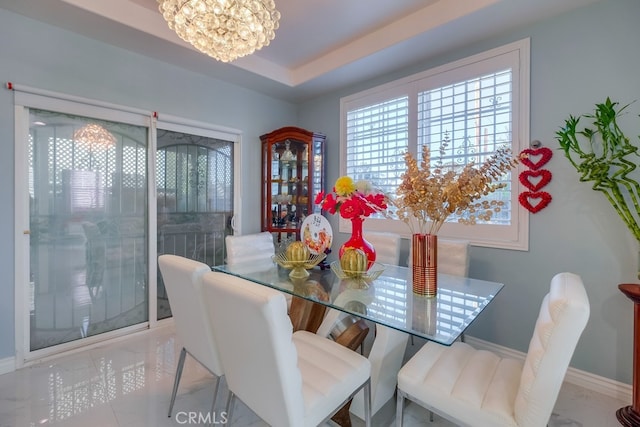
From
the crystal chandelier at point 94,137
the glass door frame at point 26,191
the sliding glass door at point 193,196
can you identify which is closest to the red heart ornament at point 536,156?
the sliding glass door at point 193,196

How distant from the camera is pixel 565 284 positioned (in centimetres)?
115

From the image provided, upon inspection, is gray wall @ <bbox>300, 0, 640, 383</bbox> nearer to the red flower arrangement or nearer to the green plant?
the green plant

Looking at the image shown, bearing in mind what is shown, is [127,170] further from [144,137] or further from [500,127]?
[500,127]

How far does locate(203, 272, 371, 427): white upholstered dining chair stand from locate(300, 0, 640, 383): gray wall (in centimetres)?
163

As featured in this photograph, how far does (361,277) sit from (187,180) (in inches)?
84.8

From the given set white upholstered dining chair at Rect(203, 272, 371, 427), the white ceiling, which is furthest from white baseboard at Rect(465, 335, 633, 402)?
the white ceiling

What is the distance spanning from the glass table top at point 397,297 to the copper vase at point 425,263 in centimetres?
5

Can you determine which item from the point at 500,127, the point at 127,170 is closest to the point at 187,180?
the point at 127,170

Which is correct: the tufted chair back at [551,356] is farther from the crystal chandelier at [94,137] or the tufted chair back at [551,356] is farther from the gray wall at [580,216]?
the crystal chandelier at [94,137]

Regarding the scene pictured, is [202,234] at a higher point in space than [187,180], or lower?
lower

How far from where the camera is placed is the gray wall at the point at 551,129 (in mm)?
1915

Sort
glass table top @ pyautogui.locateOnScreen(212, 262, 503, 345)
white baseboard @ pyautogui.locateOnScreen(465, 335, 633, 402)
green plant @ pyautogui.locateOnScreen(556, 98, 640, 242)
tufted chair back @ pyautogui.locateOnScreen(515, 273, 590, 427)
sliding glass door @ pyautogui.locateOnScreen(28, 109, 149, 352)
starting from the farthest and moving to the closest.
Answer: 1. sliding glass door @ pyautogui.locateOnScreen(28, 109, 149, 352)
2. white baseboard @ pyautogui.locateOnScreen(465, 335, 633, 402)
3. green plant @ pyautogui.locateOnScreen(556, 98, 640, 242)
4. glass table top @ pyautogui.locateOnScreen(212, 262, 503, 345)
5. tufted chair back @ pyautogui.locateOnScreen(515, 273, 590, 427)

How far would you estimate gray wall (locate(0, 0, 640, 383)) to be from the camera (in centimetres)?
192

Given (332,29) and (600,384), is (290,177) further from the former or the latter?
(600,384)
